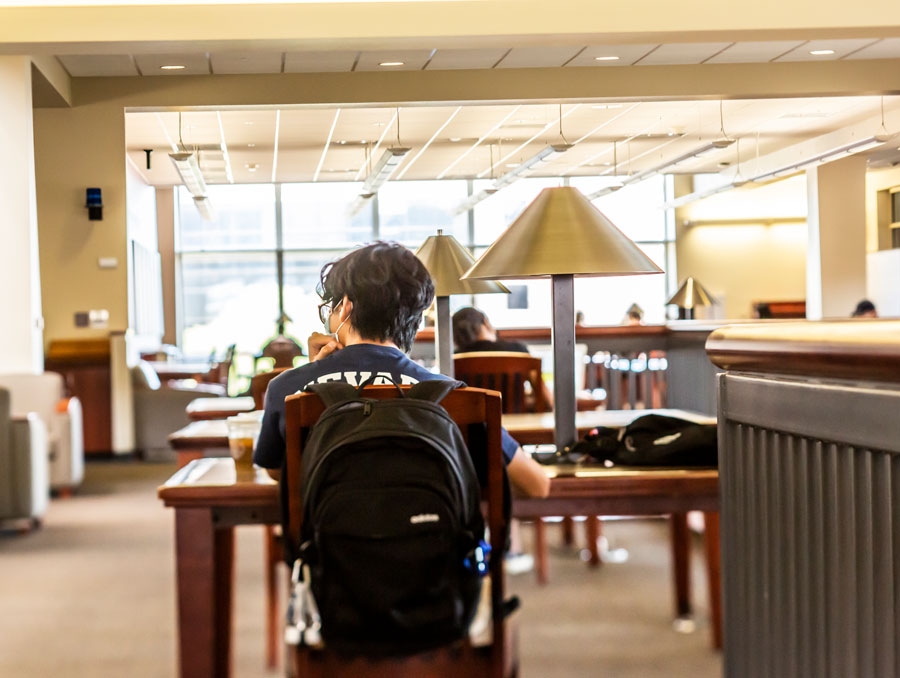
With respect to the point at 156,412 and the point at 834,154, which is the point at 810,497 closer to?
the point at 156,412

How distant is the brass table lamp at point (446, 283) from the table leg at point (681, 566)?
32.9 inches

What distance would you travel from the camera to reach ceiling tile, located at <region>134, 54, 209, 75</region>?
27.7 feet

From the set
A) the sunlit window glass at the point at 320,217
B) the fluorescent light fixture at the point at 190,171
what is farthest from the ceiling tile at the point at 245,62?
the sunlit window glass at the point at 320,217

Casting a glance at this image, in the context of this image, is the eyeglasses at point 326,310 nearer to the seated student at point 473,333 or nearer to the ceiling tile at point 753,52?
the seated student at point 473,333

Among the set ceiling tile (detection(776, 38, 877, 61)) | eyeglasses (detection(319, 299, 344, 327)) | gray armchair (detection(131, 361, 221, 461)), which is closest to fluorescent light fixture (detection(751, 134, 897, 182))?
ceiling tile (detection(776, 38, 877, 61))

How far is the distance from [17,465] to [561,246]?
381 centimetres

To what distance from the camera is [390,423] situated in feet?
4.90

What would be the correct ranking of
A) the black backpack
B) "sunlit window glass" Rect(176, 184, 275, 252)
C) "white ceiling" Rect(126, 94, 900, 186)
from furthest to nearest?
1. "sunlit window glass" Rect(176, 184, 275, 252)
2. "white ceiling" Rect(126, 94, 900, 186)
3. the black backpack

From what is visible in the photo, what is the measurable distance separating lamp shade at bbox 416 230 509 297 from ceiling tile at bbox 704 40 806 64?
6.04m

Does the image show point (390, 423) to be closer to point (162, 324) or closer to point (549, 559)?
point (549, 559)

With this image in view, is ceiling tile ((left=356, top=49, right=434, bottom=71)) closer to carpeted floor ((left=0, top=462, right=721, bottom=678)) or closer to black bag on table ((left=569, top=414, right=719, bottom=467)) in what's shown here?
carpeted floor ((left=0, top=462, right=721, bottom=678))

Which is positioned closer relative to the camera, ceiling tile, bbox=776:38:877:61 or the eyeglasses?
the eyeglasses

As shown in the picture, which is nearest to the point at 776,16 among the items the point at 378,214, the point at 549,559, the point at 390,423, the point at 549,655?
the point at 549,559

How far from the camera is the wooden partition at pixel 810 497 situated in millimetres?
916
